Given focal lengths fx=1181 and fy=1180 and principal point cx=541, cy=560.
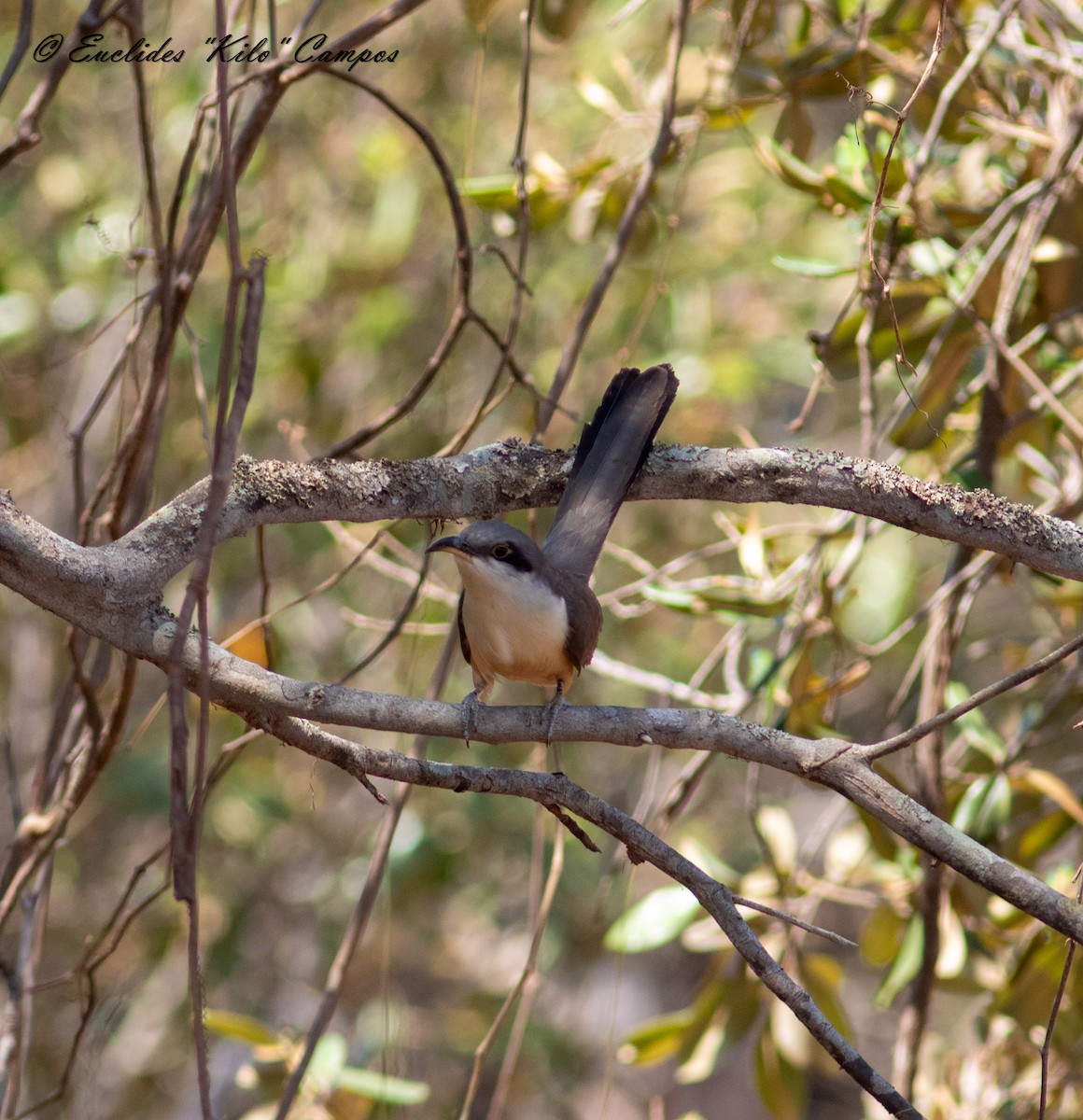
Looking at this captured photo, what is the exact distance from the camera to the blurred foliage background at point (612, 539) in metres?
3.44

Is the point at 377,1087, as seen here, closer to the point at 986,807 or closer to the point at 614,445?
the point at 986,807

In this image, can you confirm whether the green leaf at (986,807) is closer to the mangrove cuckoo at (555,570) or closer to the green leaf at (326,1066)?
the mangrove cuckoo at (555,570)

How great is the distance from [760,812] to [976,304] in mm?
1817

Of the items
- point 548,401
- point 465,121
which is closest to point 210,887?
point 465,121

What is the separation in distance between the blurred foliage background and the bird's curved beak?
172 millimetres

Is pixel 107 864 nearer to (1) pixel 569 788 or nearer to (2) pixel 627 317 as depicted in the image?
(2) pixel 627 317

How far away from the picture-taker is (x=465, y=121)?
278 inches

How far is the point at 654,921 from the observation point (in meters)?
3.63

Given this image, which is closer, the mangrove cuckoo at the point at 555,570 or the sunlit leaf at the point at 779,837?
the mangrove cuckoo at the point at 555,570

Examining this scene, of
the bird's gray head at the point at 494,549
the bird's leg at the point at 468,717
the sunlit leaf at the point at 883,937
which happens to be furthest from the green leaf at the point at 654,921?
the bird's leg at the point at 468,717

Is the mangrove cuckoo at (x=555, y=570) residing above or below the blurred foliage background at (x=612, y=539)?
below

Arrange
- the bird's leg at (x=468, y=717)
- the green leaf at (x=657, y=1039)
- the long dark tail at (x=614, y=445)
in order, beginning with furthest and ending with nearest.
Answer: the green leaf at (x=657, y=1039)
the long dark tail at (x=614, y=445)
the bird's leg at (x=468, y=717)

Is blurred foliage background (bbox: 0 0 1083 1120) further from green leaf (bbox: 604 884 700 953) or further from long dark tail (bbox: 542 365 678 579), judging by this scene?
long dark tail (bbox: 542 365 678 579)

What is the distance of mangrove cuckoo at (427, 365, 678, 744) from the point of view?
2623 millimetres
